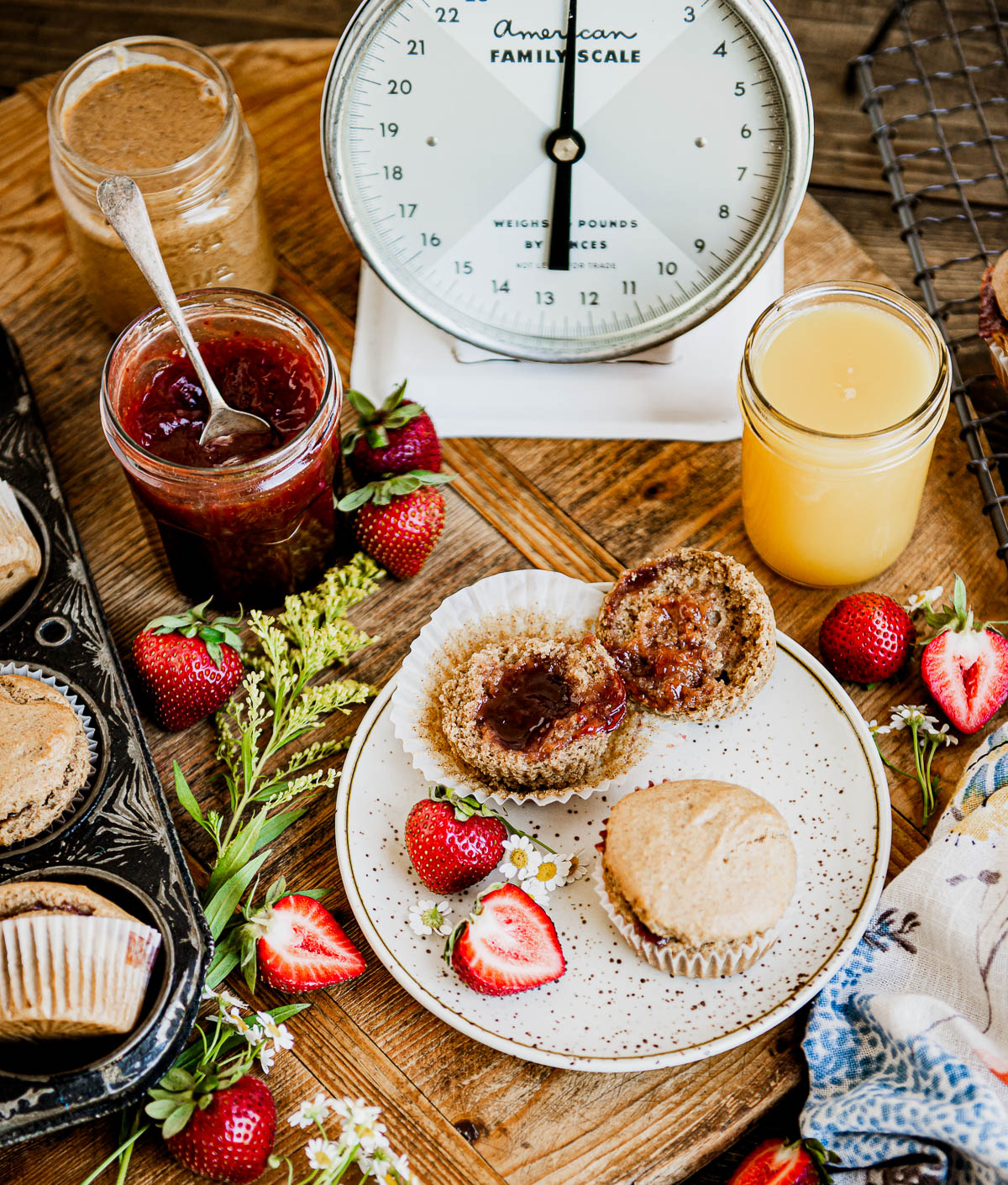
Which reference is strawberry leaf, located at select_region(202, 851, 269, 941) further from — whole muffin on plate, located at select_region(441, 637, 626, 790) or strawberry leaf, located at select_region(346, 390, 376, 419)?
strawberry leaf, located at select_region(346, 390, 376, 419)

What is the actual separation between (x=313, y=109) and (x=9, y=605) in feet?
3.50

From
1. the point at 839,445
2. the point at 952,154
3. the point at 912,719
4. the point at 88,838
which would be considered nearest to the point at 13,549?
the point at 88,838

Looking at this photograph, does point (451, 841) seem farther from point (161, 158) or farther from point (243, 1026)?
point (161, 158)

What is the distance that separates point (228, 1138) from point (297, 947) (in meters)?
0.23

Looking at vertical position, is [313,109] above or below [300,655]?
above

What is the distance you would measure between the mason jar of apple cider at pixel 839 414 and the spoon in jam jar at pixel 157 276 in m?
0.69

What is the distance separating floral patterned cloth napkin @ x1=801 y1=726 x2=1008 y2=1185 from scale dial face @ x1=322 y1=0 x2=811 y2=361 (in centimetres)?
81

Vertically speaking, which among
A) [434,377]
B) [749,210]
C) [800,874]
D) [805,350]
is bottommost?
[800,874]

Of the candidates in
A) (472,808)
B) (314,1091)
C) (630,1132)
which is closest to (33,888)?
(314,1091)

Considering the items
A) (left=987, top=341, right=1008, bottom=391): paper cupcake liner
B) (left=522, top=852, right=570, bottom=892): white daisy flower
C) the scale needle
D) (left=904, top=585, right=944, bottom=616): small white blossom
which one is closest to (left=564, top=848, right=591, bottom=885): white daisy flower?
(left=522, top=852, right=570, bottom=892): white daisy flower

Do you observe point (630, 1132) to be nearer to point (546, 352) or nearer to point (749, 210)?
point (546, 352)

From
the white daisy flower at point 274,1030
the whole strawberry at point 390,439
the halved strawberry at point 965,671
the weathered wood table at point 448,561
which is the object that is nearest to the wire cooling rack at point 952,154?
the weathered wood table at point 448,561

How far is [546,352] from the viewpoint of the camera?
1871 mm

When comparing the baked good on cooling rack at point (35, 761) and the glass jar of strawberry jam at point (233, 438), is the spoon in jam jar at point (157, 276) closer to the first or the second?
the glass jar of strawberry jam at point (233, 438)
